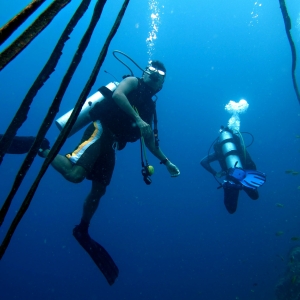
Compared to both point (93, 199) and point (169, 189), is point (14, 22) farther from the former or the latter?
point (169, 189)

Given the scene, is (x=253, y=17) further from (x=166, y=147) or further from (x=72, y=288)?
(x=72, y=288)

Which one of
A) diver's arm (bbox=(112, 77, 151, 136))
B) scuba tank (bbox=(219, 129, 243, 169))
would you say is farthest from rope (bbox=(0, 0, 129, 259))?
scuba tank (bbox=(219, 129, 243, 169))

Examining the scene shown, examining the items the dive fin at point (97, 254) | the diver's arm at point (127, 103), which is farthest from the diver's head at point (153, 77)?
the dive fin at point (97, 254)

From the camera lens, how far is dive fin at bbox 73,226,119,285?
417 centimetres

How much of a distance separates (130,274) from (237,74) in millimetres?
56252

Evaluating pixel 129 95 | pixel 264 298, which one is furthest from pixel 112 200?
pixel 129 95

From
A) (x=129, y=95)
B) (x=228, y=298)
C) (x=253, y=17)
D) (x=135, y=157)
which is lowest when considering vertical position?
(x=228, y=298)

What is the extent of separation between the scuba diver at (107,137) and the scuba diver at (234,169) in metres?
2.41

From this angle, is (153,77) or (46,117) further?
(153,77)

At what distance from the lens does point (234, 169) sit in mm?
5918

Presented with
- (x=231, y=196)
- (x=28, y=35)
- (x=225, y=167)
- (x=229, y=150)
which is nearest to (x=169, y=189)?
(x=225, y=167)

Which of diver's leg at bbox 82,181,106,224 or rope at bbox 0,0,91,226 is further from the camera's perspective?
diver's leg at bbox 82,181,106,224

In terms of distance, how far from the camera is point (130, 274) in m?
43.2

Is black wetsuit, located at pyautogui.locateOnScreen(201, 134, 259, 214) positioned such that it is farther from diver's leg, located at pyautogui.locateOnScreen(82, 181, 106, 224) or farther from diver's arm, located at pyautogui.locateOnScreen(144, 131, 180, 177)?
diver's leg, located at pyautogui.locateOnScreen(82, 181, 106, 224)
